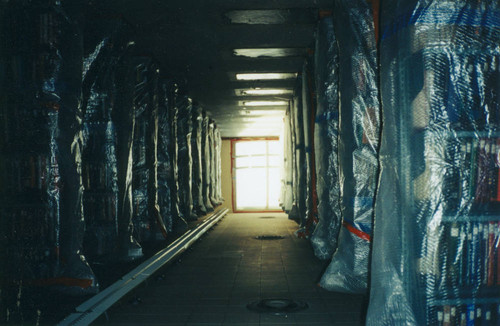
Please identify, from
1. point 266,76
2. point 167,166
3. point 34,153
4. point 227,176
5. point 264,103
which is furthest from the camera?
point 227,176

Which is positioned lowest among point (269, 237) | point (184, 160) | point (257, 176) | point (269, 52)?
point (269, 237)

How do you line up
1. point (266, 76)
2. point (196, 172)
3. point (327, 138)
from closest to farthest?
point (327, 138)
point (266, 76)
point (196, 172)

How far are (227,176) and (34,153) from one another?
51.6 feet

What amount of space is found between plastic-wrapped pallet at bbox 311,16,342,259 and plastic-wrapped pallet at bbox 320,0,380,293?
945 mm

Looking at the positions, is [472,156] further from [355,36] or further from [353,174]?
[355,36]

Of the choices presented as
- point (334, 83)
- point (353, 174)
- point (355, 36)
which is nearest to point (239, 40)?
point (334, 83)

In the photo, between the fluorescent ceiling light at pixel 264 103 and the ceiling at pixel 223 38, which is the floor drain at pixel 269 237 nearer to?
the ceiling at pixel 223 38

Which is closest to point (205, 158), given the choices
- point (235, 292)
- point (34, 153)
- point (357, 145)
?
point (235, 292)

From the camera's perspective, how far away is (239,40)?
23.6 feet

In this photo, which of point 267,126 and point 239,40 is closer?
point 239,40

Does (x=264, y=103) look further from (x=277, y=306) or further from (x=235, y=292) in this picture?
(x=277, y=306)

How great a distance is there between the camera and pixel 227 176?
19547 millimetres

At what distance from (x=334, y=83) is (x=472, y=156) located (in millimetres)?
2798

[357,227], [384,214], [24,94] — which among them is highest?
[24,94]
